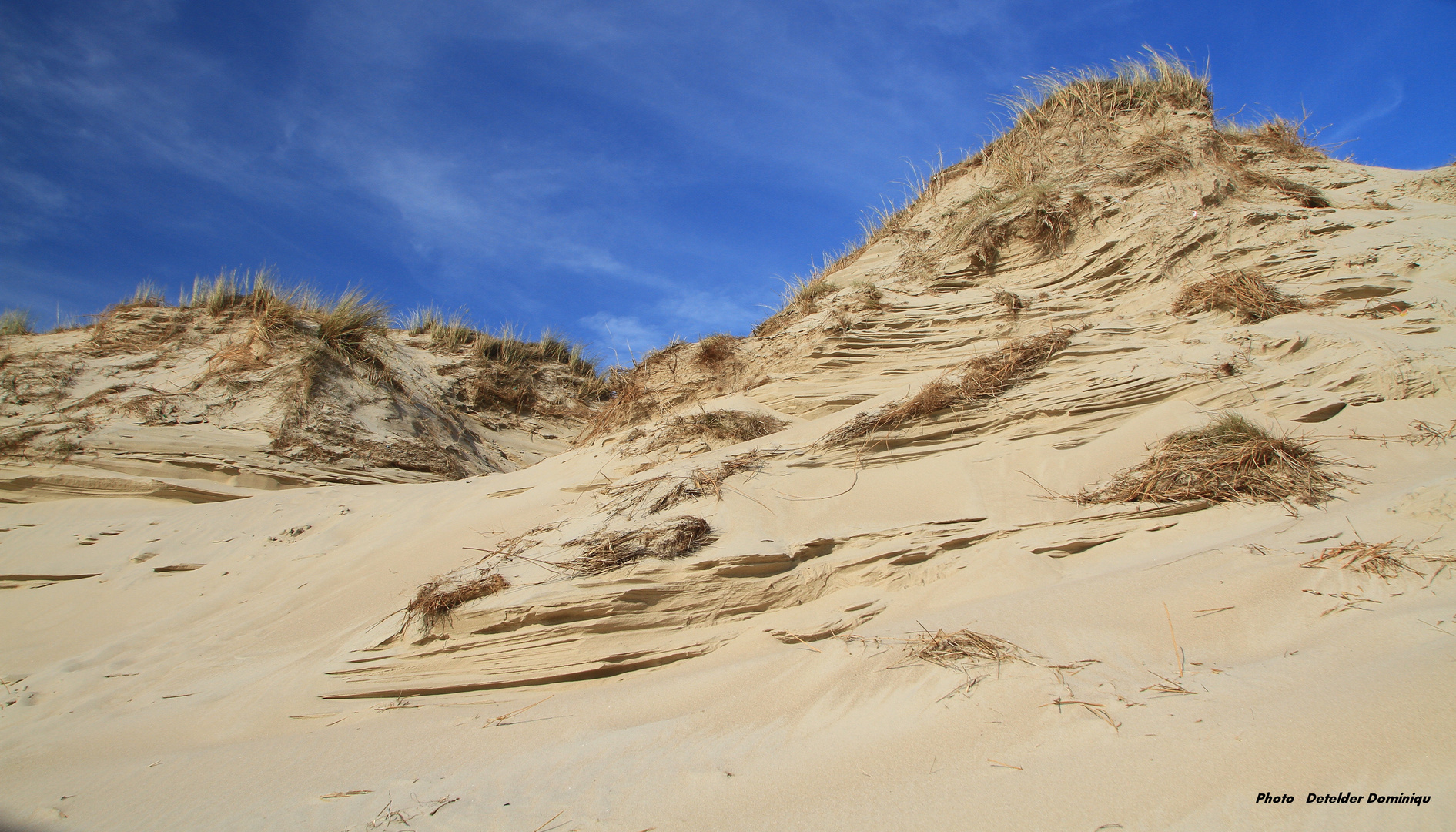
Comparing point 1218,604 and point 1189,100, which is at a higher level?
point 1189,100

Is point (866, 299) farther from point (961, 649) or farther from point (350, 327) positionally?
point (350, 327)

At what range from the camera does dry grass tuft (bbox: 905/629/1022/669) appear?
262 cm

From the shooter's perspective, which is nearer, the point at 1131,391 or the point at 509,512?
the point at 1131,391

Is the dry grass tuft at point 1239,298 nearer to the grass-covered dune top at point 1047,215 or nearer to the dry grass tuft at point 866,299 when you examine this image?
the grass-covered dune top at point 1047,215

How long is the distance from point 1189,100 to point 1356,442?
5.73 metres

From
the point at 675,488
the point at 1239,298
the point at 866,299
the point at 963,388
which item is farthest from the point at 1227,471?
the point at 866,299

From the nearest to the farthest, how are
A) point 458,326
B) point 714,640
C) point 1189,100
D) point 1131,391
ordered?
point 714,640, point 1131,391, point 1189,100, point 458,326

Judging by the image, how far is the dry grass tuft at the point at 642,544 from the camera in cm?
370

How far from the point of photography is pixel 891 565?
3.62 metres

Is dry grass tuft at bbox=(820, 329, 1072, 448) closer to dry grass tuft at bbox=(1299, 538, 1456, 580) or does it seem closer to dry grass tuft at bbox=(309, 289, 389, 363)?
dry grass tuft at bbox=(1299, 538, 1456, 580)

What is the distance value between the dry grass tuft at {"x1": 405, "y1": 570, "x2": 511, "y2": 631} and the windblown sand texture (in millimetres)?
26

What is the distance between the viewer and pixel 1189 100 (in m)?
7.97

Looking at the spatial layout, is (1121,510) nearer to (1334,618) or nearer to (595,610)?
(1334,618)

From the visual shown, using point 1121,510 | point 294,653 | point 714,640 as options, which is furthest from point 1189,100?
point 294,653
